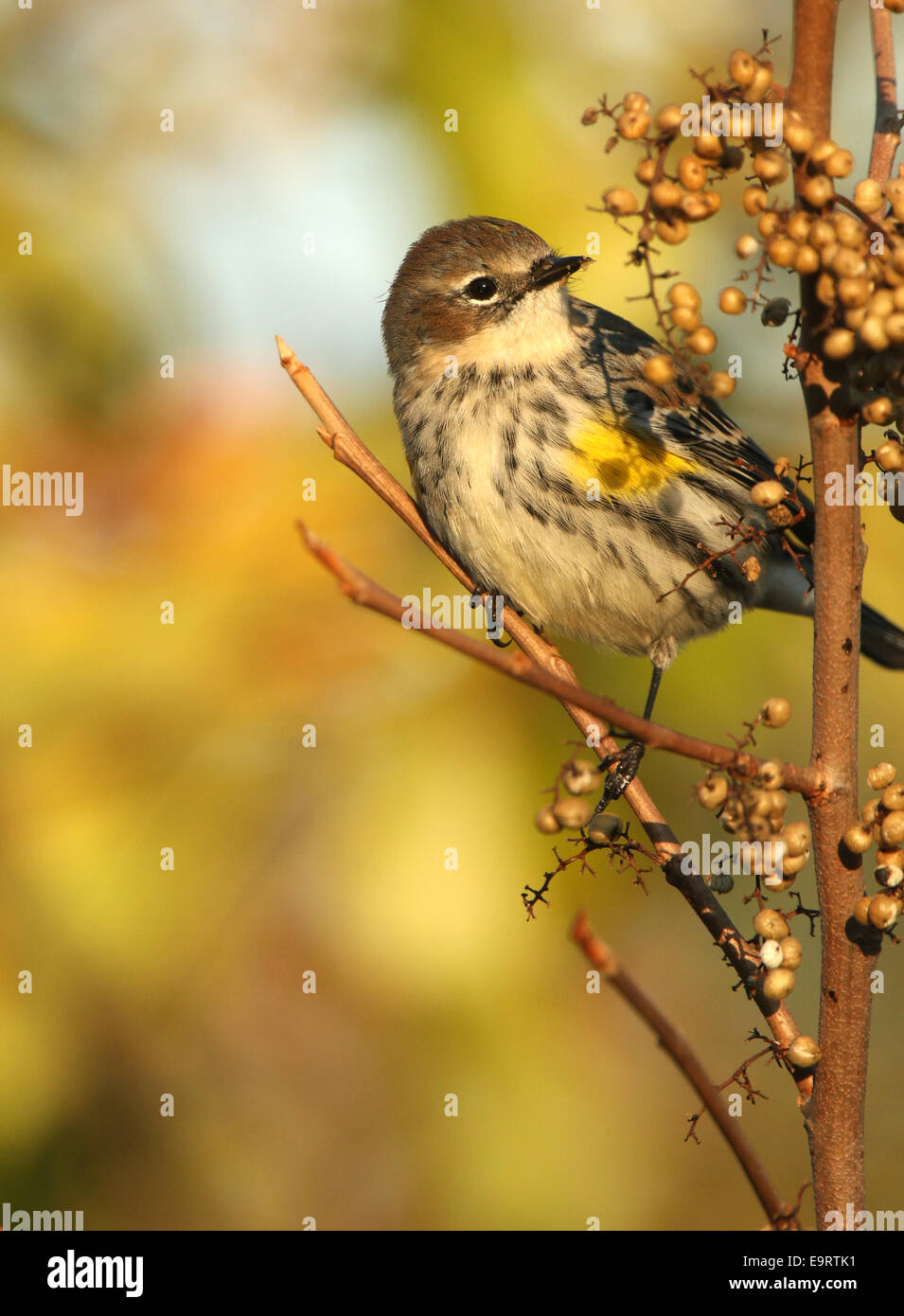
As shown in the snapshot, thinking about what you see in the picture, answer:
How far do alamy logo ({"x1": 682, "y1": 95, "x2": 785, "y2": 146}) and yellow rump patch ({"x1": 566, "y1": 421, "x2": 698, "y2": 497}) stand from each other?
6.65 ft

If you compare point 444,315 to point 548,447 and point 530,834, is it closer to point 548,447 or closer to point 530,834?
point 548,447

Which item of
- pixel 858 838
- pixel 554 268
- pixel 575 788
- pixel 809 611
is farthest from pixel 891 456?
pixel 809 611

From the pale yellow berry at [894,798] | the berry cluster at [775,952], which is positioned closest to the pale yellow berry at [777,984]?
the berry cluster at [775,952]

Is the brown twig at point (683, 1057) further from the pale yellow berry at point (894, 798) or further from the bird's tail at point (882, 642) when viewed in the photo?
the bird's tail at point (882, 642)

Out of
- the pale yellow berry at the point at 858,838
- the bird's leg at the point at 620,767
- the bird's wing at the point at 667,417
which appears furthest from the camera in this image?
the bird's wing at the point at 667,417

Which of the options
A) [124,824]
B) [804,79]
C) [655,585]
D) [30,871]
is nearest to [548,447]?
[655,585]

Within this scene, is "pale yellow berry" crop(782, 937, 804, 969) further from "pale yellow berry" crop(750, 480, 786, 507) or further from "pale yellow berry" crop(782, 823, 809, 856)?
"pale yellow berry" crop(750, 480, 786, 507)

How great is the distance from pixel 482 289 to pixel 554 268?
37 centimetres

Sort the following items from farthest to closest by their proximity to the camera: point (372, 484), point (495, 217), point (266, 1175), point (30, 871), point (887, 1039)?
point (887, 1039) → point (495, 217) → point (266, 1175) → point (30, 871) → point (372, 484)

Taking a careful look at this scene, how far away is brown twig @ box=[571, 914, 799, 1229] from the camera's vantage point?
1115mm

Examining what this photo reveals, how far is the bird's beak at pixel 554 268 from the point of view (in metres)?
3.79

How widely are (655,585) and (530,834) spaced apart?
903 millimetres

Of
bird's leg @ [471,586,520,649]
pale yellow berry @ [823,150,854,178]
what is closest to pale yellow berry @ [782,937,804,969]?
pale yellow berry @ [823,150,854,178]

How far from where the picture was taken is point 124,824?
356cm
